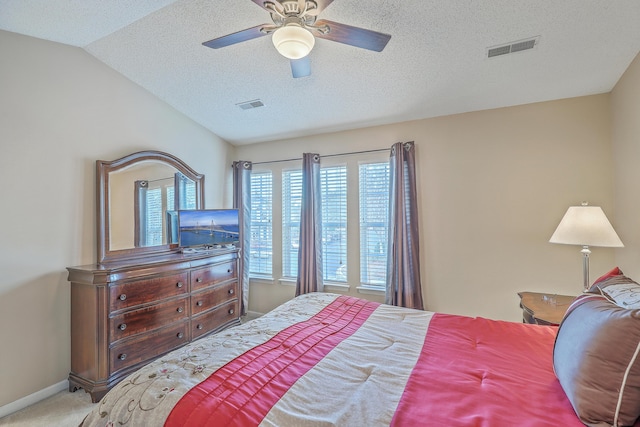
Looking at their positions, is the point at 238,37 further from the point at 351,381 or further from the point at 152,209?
the point at 152,209

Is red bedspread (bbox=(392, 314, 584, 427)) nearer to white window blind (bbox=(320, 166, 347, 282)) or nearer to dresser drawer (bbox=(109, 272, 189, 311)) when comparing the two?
white window blind (bbox=(320, 166, 347, 282))

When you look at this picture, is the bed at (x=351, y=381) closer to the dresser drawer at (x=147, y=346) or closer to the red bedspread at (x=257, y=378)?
the red bedspread at (x=257, y=378)

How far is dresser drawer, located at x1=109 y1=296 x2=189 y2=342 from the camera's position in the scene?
7.80ft

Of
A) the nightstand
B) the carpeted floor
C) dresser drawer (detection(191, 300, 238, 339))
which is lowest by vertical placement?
the carpeted floor

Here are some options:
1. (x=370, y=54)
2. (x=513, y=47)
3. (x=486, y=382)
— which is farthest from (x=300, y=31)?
(x=486, y=382)

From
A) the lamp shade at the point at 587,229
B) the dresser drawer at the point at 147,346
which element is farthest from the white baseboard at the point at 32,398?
the lamp shade at the point at 587,229

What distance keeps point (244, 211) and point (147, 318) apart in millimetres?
1941

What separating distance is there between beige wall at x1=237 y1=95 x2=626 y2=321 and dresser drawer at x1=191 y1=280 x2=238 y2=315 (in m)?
2.34

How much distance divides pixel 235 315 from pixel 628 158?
165 inches

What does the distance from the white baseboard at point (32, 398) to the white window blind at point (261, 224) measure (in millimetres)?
2274

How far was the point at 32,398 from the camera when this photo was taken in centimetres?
228

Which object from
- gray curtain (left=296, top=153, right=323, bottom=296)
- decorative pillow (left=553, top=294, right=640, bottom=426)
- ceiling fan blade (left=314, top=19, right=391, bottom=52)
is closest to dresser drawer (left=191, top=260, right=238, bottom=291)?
gray curtain (left=296, top=153, right=323, bottom=296)

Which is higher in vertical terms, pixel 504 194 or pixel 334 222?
pixel 504 194

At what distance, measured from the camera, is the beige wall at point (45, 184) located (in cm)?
222
